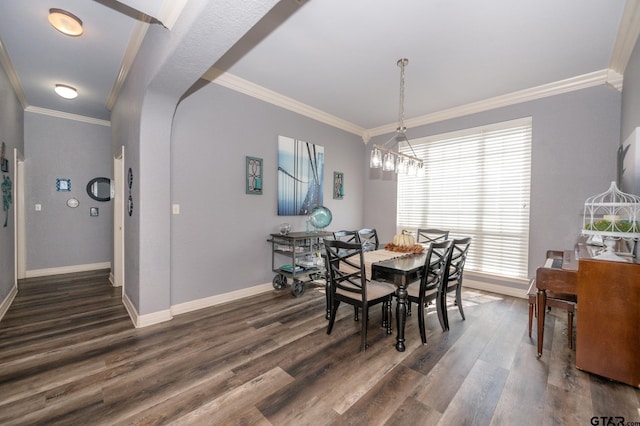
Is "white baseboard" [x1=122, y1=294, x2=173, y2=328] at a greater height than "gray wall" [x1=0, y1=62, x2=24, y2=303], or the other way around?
"gray wall" [x1=0, y1=62, x2=24, y2=303]

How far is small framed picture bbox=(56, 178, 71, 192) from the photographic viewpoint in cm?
468

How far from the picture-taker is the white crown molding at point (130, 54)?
7.95 ft

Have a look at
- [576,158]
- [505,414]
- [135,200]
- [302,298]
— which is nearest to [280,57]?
[135,200]

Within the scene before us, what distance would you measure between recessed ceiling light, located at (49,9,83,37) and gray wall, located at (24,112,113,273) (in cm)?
313

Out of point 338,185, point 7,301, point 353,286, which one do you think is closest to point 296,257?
point 353,286

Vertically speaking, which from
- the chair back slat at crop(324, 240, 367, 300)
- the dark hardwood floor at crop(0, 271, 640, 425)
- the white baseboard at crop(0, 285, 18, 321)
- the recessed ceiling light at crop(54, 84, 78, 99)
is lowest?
the dark hardwood floor at crop(0, 271, 640, 425)

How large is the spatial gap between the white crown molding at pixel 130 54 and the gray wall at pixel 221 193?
0.63 meters

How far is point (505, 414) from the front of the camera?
5.25 feet

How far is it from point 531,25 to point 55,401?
4498 mm

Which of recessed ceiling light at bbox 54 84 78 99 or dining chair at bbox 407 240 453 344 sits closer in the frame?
dining chair at bbox 407 240 453 344

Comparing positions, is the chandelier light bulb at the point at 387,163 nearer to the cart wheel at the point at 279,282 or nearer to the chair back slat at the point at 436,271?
the chair back slat at the point at 436,271

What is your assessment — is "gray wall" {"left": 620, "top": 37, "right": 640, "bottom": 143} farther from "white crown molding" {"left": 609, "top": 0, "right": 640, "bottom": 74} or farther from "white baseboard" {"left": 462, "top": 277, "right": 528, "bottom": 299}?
"white baseboard" {"left": 462, "top": 277, "right": 528, "bottom": 299}

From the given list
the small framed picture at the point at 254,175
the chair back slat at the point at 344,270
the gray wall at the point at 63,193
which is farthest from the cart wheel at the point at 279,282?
the gray wall at the point at 63,193

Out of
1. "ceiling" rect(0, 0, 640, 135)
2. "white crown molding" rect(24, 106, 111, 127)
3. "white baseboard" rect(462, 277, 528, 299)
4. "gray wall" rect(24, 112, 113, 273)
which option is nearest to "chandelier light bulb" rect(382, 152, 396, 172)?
"ceiling" rect(0, 0, 640, 135)
